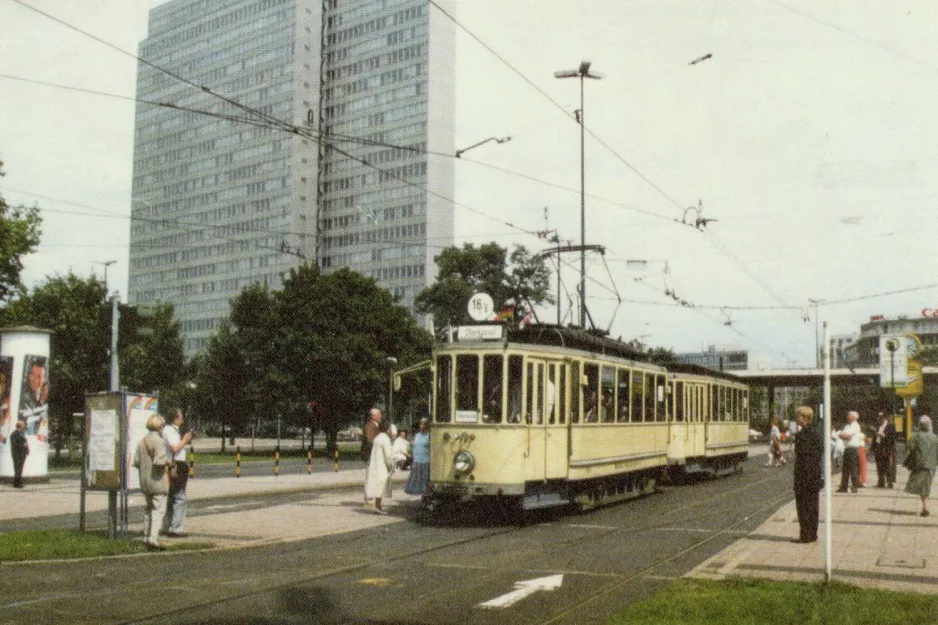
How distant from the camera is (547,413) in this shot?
18344 millimetres

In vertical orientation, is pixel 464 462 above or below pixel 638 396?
below

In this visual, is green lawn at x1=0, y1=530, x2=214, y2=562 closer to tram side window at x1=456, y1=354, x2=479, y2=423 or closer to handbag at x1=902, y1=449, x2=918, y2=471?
tram side window at x1=456, y1=354, x2=479, y2=423

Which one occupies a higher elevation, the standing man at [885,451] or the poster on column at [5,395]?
the poster on column at [5,395]

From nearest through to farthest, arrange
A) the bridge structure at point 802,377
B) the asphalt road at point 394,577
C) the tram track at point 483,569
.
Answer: the asphalt road at point 394,577
the tram track at point 483,569
the bridge structure at point 802,377

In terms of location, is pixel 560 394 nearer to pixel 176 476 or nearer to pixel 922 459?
pixel 922 459

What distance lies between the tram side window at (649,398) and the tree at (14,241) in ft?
66.7

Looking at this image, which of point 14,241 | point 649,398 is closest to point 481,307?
point 649,398

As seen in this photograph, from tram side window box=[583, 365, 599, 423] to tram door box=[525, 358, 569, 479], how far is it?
0.96 m

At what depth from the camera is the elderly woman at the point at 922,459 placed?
60.0 feet

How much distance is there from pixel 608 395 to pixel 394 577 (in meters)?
10.1

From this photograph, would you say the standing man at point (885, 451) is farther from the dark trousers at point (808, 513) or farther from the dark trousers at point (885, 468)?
the dark trousers at point (808, 513)

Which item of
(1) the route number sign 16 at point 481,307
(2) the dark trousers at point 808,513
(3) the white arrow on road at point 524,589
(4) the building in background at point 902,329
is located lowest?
(3) the white arrow on road at point 524,589

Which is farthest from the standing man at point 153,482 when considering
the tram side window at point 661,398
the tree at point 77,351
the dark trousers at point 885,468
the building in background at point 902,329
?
the building in background at point 902,329

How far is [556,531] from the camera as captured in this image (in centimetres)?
1692
